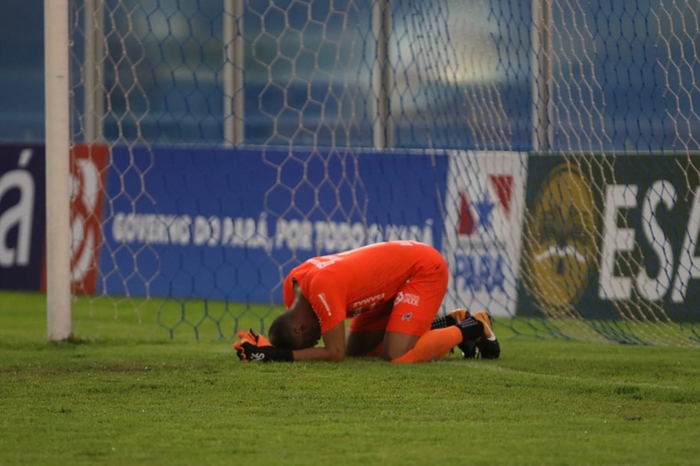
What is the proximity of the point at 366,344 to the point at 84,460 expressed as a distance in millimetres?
2752

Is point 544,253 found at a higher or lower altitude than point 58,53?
lower

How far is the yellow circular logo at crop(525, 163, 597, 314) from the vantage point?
6.81 m

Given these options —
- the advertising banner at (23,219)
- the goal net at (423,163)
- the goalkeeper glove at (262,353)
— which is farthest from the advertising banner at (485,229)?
the advertising banner at (23,219)

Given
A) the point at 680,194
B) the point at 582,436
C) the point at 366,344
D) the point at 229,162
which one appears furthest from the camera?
the point at 229,162

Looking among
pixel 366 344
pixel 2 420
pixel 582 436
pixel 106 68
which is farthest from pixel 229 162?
pixel 582 436

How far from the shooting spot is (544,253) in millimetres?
7012

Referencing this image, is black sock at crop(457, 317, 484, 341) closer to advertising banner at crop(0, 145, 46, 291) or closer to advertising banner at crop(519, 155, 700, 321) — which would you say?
advertising banner at crop(519, 155, 700, 321)

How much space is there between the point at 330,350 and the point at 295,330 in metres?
0.19

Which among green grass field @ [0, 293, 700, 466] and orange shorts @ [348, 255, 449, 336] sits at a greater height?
orange shorts @ [348, 255, 449, 336]

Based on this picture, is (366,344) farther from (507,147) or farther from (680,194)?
(680,194)

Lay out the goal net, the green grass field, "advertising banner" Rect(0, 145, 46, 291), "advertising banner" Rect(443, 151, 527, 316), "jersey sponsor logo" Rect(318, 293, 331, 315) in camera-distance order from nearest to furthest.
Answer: the green grass field
"jersey sponsor logo" Rect(318, 293, 331, 315)
the goal net
"advertising banner" Rect(443, 151, 527, 316)
"advertising banner" Rect(0, 145, 46, 291)

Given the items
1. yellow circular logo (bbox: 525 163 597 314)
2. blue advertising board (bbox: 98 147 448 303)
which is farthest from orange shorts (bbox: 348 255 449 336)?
blue advertising board (bbox: 98 147 448 303)

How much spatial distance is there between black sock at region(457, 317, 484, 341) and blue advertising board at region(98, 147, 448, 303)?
2978 millimetres

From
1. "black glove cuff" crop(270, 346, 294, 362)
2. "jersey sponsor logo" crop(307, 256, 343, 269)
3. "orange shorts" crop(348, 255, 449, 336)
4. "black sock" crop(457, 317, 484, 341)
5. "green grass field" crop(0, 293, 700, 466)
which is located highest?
"jersey sponsor logo" crop(307, 256, 343, 269)
